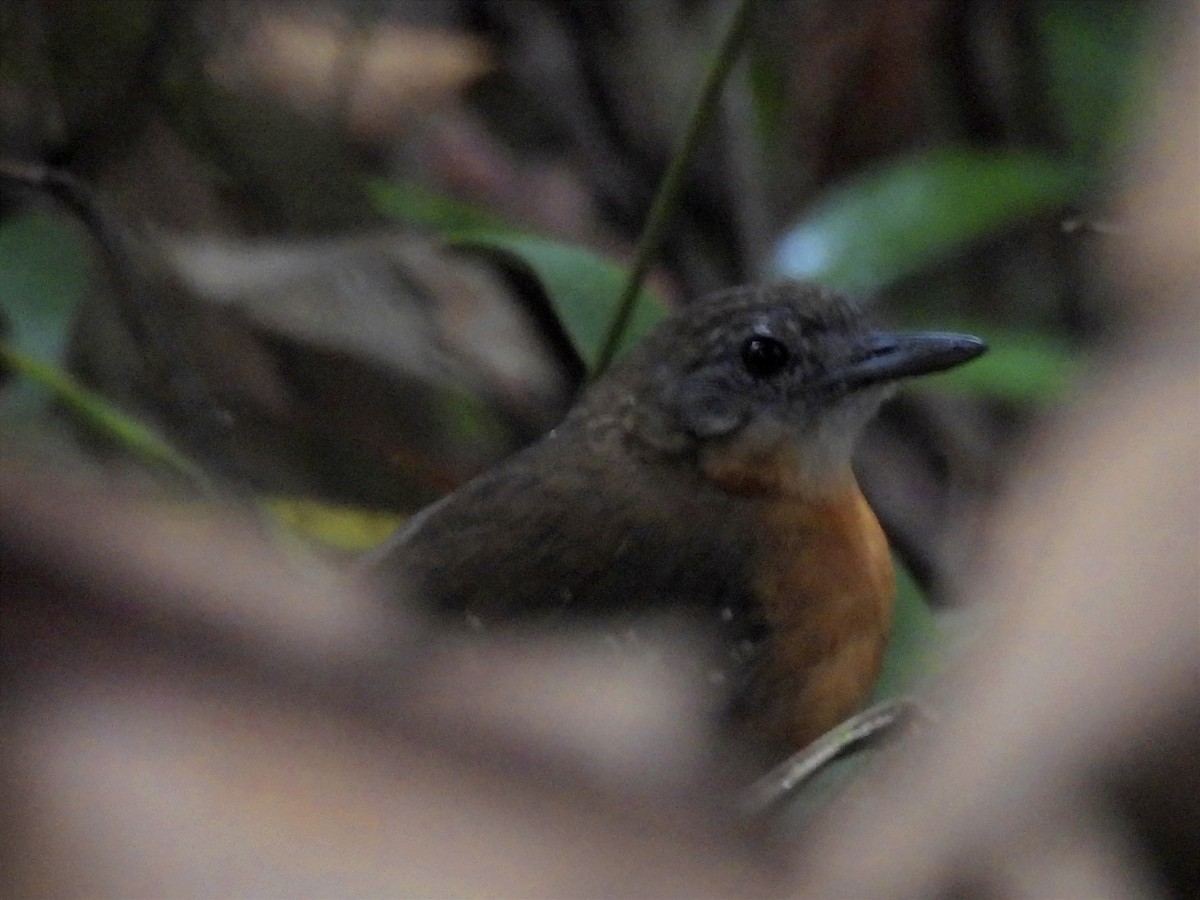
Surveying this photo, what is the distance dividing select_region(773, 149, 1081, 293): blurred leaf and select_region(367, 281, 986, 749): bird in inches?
31.9

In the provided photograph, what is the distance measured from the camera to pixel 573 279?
2936mm

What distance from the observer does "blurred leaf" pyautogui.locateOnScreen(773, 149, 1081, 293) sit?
3752 millimetres

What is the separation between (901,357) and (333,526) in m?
0.94

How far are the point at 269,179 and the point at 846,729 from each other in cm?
240

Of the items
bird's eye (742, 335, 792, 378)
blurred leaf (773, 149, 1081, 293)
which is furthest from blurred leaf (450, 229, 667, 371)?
blurred leaf (773, 149, 1081, 293)

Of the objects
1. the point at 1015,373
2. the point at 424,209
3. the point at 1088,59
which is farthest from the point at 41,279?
the point at 1088,59

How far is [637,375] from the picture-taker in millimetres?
2979

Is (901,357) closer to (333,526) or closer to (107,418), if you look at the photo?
(333,526)

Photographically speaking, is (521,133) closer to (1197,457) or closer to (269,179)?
(269,179)

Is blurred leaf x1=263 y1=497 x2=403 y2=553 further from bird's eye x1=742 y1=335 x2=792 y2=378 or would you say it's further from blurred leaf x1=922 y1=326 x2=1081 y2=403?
blurred leaf x1=922 y1=326 x2=1081 y2=403

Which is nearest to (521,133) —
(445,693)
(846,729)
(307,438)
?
(307,438)

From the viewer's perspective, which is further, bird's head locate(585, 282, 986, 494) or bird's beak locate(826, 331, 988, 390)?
bird's head locate(585, 282, 986, 494)

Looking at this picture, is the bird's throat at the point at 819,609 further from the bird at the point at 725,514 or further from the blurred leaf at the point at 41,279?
the blurred leaf at the point at 41,279

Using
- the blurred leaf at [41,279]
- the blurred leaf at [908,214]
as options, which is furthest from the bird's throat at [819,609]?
the blurred leaf at [41,279]
